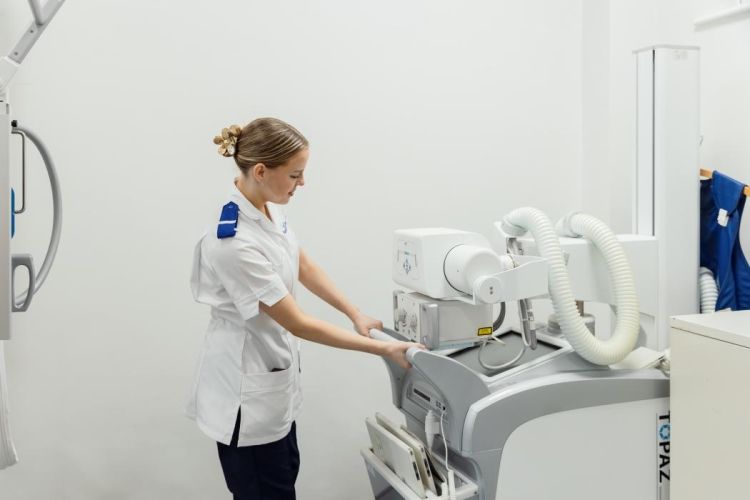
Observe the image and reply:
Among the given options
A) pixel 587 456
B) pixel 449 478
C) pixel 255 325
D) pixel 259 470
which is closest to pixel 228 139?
pixel 255 325

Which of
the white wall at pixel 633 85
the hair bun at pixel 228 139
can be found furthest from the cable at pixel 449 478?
the white wall at pixel 633 85

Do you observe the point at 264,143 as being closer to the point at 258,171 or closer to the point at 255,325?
the point at 258,171

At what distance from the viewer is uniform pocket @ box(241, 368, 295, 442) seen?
5.69 feet

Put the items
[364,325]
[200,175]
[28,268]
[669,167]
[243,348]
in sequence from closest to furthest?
[28,268] < [243,348] < [364,325] < [669,167] < [200,175]

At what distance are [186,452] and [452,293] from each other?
1239 mm

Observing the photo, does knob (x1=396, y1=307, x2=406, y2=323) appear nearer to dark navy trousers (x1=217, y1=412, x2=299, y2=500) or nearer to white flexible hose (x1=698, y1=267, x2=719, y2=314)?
dark navy trousers (x1=217, y1=412, x2=299, y2=500)

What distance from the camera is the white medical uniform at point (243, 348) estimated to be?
1693mm

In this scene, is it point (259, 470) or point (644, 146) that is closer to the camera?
point (259, 470)

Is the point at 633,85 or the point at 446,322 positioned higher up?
the point at 633,85

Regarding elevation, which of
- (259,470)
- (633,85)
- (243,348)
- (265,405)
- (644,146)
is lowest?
(259,470)

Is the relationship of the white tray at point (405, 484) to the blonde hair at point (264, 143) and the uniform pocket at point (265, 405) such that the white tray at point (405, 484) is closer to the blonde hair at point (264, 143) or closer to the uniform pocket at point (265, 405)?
the uniform pocket at point (265, 405)

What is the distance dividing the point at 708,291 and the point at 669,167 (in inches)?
15.5

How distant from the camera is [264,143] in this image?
1673 millimetres

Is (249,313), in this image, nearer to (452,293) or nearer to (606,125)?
(452,293)
